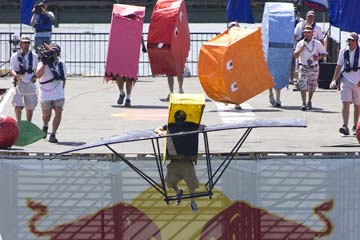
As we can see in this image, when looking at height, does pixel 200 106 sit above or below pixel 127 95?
above

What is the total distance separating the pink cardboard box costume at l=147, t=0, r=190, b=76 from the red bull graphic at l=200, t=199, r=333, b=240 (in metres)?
12.1

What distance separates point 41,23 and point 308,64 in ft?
22.4

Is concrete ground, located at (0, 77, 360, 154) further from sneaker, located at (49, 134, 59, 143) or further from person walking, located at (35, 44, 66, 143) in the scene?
person walking, located at (35, 44, 66, 143)

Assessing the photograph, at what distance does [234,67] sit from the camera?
22922 mm

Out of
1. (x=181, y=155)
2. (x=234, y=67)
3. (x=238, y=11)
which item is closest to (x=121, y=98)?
(x=234, y=67)

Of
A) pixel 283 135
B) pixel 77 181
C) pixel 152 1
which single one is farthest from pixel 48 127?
pixel 152 1

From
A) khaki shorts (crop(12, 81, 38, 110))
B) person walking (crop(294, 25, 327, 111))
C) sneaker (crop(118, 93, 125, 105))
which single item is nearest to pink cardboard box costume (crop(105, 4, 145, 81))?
sneaker (crop(118, 93, 125, 105))

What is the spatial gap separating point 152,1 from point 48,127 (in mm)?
27586

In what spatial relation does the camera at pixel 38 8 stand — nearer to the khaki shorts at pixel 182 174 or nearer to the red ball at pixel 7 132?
the red ball at pixel 7 132

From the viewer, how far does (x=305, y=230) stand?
13375mm

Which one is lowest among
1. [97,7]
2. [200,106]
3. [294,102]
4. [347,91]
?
[97,7]

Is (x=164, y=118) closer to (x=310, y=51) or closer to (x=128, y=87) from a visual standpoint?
(x=128, y=87)

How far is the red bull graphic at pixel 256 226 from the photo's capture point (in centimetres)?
1321

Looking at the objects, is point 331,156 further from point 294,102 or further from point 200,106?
point 294,102
